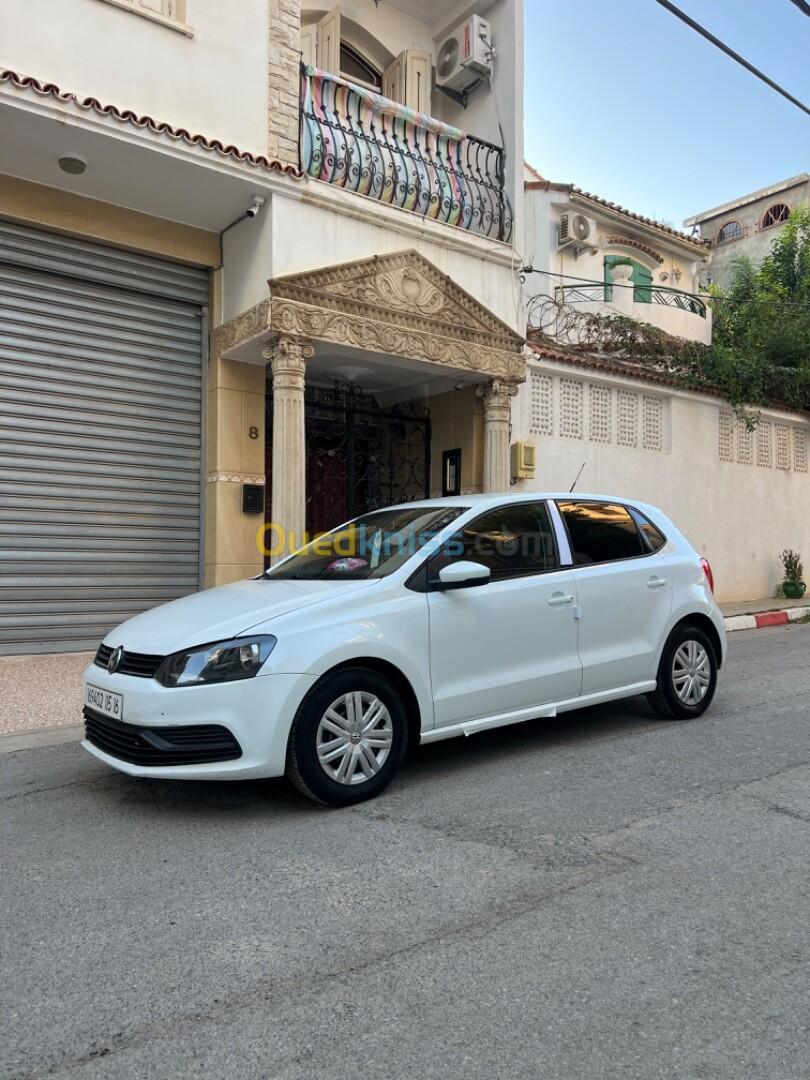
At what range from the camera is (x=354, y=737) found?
162 inches

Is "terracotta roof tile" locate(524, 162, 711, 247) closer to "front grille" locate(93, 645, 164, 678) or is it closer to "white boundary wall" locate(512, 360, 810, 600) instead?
"white boundary wall" locate(512, 360, 810, 600)

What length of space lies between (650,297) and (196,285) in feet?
34.6

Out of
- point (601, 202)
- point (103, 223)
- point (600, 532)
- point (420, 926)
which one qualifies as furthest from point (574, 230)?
point (420, 926)

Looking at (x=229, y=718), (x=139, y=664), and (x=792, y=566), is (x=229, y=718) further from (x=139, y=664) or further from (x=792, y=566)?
(x=792, y=566)

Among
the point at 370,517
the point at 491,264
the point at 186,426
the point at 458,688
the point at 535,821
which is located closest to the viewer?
the point at 535,821

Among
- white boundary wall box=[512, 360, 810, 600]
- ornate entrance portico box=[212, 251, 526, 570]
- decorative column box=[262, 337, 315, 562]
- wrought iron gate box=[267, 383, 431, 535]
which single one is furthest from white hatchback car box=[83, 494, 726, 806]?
white boundary wall box=[512, 360, 810, 600]

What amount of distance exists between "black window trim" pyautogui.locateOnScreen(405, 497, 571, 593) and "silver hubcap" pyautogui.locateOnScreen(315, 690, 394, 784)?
Answer: 69 cm

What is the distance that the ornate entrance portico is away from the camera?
344 inches

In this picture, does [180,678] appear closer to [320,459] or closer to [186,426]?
[186,426]

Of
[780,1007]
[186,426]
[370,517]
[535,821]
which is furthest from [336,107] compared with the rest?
[780,1007]

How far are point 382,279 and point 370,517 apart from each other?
4735mm

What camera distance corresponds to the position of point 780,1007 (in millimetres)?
2375

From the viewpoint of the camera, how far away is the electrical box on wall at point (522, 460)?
11461 millimetres

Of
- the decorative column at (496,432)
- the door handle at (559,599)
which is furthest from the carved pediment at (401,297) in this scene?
the door handle at (559,599)
